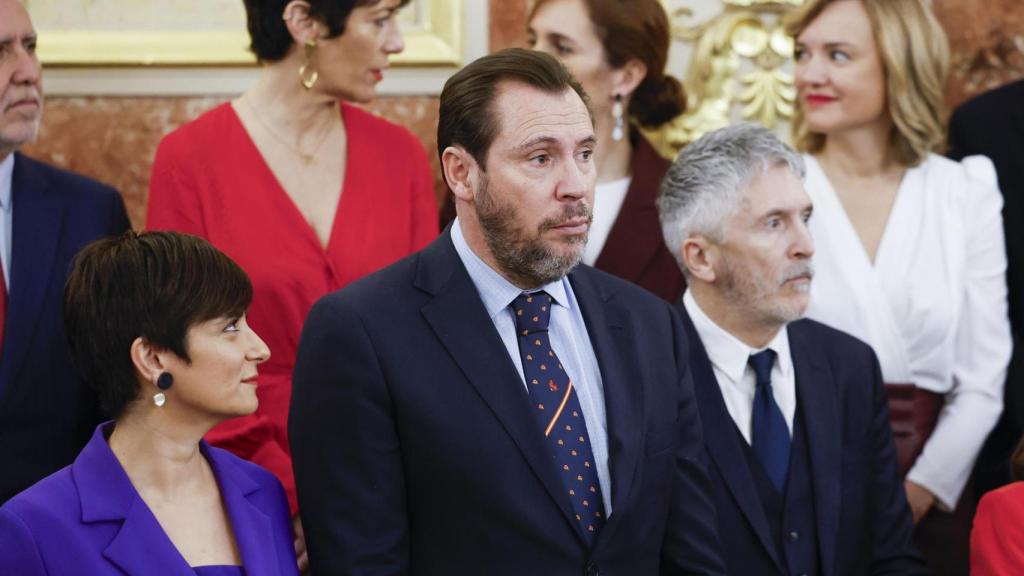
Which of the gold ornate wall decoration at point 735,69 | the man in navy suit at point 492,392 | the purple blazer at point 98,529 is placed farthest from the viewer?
the gold ornate wall decoration at point 735,69

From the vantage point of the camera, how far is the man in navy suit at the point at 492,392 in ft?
8.94

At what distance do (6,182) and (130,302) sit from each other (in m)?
0.97

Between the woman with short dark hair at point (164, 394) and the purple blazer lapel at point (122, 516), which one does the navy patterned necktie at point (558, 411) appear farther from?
the purple blazer lapel at point (122, 516)

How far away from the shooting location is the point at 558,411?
A: 282 centimetres

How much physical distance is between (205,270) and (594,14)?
1801 millimetres

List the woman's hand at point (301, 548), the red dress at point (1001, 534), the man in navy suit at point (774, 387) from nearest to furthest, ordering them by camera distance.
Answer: the red dress at point (1001, 534) < the woman's hand at point (301, 548) < the man in navy suit at point (774, 387)

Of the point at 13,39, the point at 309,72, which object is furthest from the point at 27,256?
the point at 309,72

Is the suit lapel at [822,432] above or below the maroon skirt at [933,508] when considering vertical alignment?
above

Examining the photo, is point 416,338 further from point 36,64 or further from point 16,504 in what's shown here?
point 36,64

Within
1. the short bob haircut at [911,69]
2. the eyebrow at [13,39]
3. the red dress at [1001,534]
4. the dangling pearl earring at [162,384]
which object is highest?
the eyebrow at [13,39]

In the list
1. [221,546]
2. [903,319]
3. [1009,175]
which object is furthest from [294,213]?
[1009,175]

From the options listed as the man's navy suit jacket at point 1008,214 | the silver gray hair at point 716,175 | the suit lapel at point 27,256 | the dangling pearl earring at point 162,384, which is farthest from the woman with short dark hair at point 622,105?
the dangling pearl earring at point 162,384

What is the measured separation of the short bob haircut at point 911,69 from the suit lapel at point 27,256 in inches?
84.7

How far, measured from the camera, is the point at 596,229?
4.10 m
